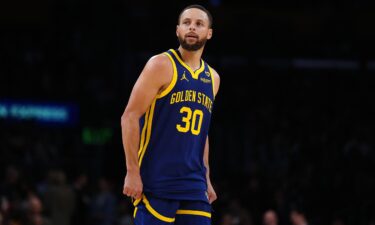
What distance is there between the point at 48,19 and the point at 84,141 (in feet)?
18.3

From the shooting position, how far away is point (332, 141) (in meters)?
16.0

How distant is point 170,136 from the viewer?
5.36 meters

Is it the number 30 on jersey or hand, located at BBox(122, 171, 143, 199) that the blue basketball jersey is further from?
hand, located at BBox(122, 171, 143, 199)

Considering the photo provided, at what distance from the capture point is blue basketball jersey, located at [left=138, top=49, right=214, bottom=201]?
17.5 feet

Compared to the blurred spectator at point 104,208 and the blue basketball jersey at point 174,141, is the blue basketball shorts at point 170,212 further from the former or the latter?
the blurred spectator at point 104,208

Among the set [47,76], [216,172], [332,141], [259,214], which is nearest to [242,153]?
[216,172]

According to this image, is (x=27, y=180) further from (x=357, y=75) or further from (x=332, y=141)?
(x=357, y=75)

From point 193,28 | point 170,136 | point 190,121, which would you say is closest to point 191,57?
point 193,28

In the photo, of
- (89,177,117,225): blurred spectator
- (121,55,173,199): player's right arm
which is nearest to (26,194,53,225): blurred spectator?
(89,177,117,225): blurred spectator

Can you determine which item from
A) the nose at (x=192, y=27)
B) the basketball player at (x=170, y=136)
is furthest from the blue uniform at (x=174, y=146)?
the nose at (x=192, y=27)

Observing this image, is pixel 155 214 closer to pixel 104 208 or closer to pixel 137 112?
pixel 137 112

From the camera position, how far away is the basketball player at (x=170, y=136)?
5.26 metres

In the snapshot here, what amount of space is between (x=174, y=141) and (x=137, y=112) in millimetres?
328

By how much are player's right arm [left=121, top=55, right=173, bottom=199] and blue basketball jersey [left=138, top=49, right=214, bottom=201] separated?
0.10m
